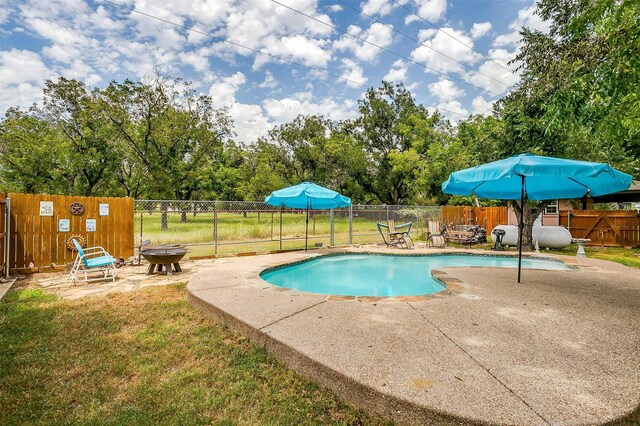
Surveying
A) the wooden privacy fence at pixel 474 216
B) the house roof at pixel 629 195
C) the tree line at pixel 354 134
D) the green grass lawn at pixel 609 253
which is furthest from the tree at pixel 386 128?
the green grass lawn at pixel 609 253

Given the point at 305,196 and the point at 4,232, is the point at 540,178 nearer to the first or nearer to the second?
the point at 305,196

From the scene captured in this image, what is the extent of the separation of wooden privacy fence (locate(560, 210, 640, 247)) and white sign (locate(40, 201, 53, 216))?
18.5 m

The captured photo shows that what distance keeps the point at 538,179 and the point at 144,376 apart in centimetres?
708

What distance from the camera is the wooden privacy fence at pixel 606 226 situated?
12.4 m

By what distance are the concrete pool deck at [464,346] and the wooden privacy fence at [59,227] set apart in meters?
4.09

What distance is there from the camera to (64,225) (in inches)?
281

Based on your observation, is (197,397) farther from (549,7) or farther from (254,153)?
(254,153)

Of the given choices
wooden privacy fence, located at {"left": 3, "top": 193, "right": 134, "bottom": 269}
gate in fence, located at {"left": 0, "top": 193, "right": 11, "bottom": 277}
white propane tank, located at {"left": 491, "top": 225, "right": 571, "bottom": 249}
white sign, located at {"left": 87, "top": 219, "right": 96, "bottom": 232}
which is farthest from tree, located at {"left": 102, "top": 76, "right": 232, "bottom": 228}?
white propane tank, located at {"left": 491, "top": 225, "right": 571, "bottom": 249}

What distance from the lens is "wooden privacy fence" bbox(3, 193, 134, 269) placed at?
659 cm

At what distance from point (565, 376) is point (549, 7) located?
47.8 ft

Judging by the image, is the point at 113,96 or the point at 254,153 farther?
the point at 254,153

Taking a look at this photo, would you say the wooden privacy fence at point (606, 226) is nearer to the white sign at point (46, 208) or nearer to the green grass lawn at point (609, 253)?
the green grass lawn at point (609, 253)

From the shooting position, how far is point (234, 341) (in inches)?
131

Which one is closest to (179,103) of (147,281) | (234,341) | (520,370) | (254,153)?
(254,153)
